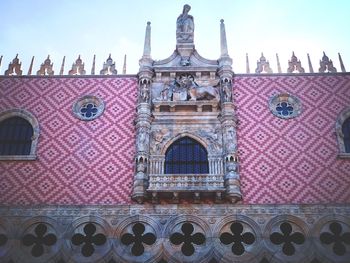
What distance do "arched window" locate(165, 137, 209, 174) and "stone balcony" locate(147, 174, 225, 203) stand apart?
0.66 m

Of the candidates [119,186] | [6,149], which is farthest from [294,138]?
[6,149]

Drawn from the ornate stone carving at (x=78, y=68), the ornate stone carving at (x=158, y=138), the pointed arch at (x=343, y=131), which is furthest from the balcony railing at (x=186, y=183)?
the ornate stone carving at (x=78, y=68)

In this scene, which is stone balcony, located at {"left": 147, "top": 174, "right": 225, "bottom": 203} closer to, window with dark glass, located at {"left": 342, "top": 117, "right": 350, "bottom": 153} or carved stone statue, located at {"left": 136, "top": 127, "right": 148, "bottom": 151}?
carved stone statue, located at {"left": 136, "top": 127, "right": 148, "bottom": 151}

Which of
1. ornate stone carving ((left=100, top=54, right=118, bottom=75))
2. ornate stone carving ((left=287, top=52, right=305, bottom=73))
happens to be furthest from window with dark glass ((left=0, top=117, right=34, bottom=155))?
ornate stone carving ((left=287, top=52, right=305, bottom=73))

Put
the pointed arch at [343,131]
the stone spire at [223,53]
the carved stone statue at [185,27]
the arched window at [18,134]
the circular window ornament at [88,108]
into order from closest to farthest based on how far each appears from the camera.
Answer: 1. the pointed arch at [343,131]
2. the arched window at [18,134]
3. the circular window ornament at [88,108]
4. the stone spire at [223,53]
5. the carved stone statue at [185,27]

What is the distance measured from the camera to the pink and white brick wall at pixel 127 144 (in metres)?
15.6

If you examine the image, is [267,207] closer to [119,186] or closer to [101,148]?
[119,186]

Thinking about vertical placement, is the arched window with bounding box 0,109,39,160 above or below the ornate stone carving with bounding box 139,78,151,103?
below

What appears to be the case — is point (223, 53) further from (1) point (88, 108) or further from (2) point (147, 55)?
(1) point (88, 108)

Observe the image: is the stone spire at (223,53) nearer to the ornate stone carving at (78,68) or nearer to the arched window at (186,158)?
the arched window at (186,158)

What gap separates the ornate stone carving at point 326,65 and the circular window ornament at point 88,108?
9.04 metres

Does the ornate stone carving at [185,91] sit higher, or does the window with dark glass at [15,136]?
the ornate stone carving at [185,91]

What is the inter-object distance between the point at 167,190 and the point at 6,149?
638 cm

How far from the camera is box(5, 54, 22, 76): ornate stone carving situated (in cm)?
1853
